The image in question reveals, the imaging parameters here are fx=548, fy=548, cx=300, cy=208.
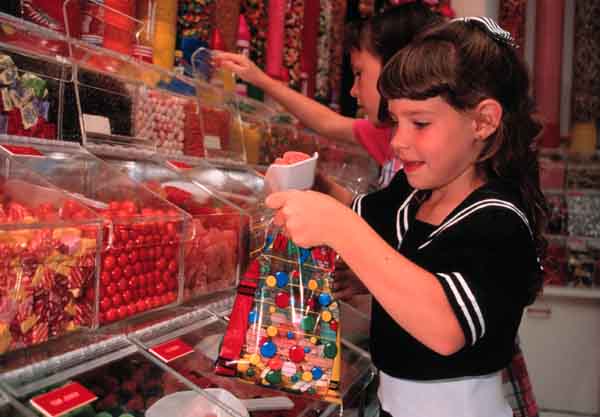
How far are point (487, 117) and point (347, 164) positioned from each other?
2.09 m

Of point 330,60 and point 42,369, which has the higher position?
point 330,60

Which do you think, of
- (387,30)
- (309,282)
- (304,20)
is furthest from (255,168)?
(304,20)

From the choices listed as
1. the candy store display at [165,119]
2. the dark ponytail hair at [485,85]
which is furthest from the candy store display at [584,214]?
the candy store display at [165,119]

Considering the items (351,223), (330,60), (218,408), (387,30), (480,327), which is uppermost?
A: (330,60)

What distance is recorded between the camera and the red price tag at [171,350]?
45.9 inches

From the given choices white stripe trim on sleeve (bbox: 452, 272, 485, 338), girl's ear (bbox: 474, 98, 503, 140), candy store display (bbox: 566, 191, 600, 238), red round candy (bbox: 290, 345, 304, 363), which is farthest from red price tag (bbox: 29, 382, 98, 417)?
candy store display (bbox: 566, 191, 600, 238)

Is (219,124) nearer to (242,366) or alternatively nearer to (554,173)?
(242,366)

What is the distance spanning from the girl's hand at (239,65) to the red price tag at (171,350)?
4.08 ft

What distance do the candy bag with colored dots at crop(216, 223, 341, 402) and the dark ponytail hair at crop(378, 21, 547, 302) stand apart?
16.2 inches

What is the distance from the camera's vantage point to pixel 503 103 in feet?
4.04

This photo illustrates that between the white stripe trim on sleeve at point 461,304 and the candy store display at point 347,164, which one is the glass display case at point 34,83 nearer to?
the white stripe trim on sleeve at point 461,304

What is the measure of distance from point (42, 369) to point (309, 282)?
520 mm

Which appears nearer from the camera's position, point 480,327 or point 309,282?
point 480,327

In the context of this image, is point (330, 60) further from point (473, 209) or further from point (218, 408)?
point (218, 408)
